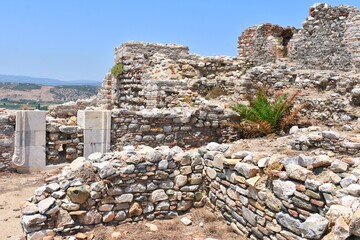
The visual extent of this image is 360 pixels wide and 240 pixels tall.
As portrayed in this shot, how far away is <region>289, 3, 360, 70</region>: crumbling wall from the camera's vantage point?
12.9 meters

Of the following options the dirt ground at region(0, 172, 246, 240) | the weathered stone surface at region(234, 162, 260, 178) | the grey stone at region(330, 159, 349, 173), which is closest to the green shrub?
the dirt ground at region(0, 172, 246, 240)

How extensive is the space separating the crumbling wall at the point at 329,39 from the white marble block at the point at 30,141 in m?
9.93

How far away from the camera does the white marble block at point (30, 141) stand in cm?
905

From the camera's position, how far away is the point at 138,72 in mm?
13445

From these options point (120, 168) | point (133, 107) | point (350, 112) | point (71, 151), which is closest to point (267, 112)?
point (350, 112)

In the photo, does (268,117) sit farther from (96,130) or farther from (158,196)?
(96,130)

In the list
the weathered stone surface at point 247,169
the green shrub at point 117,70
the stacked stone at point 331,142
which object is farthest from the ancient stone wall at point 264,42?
the weathered stone surface at point 247,169

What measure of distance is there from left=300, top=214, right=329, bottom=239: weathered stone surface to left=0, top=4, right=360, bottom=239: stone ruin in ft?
0.04

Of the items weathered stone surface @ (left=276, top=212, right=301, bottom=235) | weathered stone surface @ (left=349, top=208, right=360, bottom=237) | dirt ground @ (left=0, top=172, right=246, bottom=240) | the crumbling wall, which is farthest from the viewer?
the crumbling wall

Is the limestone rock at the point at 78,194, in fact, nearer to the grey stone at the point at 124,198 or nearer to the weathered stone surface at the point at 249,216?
the grey stone at the point at 124,198

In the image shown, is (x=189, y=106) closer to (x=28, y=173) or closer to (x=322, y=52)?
(x=28, y=173)

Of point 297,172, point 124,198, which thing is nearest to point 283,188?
point 297,172

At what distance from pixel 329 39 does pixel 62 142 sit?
396 inches

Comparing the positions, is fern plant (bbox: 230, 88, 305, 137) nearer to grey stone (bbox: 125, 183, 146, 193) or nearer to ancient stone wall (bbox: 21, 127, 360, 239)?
ancient stone wall (bbox: 21, 127, 360, 239)
